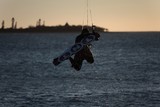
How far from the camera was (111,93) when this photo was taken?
304ft

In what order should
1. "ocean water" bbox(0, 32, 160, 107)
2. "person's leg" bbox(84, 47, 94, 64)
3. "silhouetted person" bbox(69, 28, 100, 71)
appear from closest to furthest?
"person's leg" bbox(84, 47, 94, 64), "silhouetted person" bbox(69, 28, 100, 71), "ocean water" bbox(0, 32, 160, 107)

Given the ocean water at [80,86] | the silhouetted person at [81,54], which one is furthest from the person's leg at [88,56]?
the ocean water at [80,86]

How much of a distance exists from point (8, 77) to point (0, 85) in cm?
1259

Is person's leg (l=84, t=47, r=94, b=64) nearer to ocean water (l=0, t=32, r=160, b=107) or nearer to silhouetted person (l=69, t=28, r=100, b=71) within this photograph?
silhouetted person (l=69, t=28, r=100, b=71)

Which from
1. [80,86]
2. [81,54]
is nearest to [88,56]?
[81,54]

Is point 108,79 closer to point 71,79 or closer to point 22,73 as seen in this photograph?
point 71,79

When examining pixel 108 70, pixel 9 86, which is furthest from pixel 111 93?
pixel 108 70

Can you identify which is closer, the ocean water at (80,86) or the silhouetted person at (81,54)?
the silhouetted person at (81,54)

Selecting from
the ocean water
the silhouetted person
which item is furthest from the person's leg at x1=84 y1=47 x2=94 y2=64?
the ocean water

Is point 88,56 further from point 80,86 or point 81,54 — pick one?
point 80,86

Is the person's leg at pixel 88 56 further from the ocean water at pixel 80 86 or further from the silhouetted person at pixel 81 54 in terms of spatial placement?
the ocean water at pixel 80 86

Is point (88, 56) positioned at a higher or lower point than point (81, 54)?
lower

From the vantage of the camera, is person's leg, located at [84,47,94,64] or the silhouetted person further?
the silhouetted person

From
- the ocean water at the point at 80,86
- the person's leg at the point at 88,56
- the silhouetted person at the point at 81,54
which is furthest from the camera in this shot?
the ocean water at the point at 80,86
